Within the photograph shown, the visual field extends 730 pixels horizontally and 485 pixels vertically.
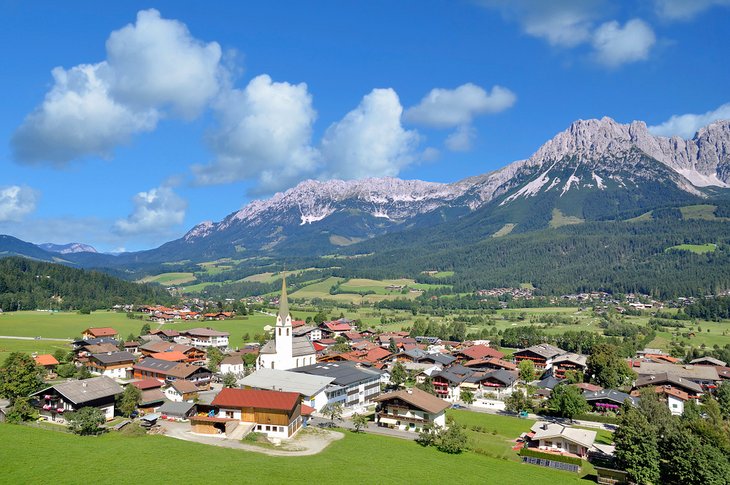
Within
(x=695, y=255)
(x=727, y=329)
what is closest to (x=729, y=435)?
(x=727, y=329)

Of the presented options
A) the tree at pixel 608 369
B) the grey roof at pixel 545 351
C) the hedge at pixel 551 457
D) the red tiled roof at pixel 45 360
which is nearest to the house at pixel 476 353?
the grey roof at pixel 545 351

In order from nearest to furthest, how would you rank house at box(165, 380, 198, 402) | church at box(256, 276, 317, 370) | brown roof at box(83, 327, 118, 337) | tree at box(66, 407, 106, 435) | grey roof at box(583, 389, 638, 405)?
tree at box(66, 407, 106, 435) → house at box(165, 380, 198, 402) → grey roof at box(583, 389, 638, 405) → church at box(256, 276, 317, 370) → brown roof at box(83, 327, 118, 337)

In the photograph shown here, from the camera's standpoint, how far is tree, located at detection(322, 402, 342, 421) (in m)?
51.0

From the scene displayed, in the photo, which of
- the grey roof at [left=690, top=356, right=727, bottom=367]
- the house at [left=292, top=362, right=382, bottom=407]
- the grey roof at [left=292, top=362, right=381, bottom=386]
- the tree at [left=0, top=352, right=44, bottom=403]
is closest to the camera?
the tree at [left=0, top=352, right=44, bottom=403]

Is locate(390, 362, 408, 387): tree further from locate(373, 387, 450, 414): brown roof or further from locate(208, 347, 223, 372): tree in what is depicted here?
locate(208, 347, 223, 372): tree

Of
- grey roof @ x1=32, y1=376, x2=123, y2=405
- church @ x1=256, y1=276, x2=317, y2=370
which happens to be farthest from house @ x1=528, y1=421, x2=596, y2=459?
grey roof @ x1=32, y1=376, x2=123, y2=405

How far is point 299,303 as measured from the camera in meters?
180

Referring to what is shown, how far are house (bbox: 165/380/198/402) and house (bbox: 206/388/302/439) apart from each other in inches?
584

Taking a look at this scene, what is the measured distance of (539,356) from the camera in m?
85.0

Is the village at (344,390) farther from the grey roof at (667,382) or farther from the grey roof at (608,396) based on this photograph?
the grey roof at (667,382)

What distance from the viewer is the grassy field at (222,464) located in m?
29.2

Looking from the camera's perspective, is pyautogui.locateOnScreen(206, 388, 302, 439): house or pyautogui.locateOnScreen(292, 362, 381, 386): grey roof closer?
pyautogui.locateOnScreen(206, 388, 302, 439): house

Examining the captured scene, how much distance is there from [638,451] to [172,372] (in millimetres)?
50640

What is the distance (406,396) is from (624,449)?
61.4ft
